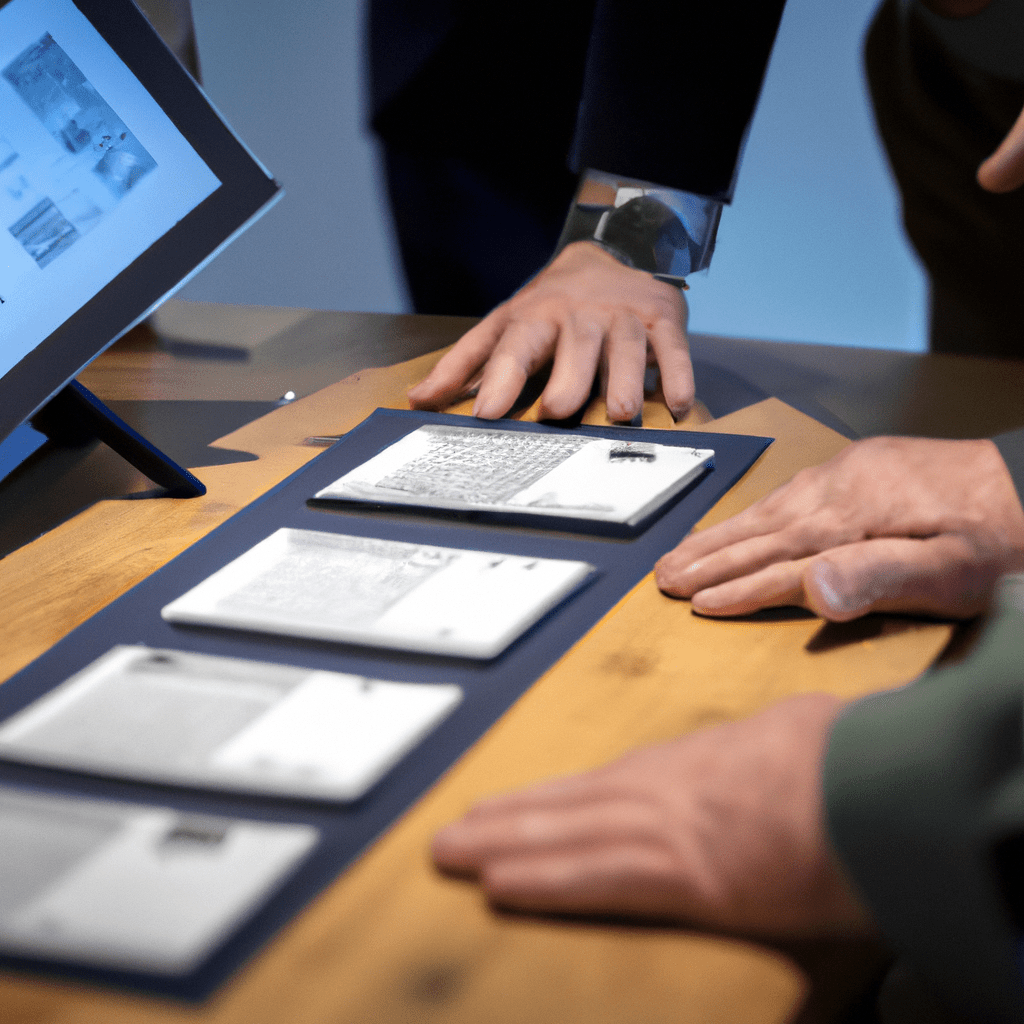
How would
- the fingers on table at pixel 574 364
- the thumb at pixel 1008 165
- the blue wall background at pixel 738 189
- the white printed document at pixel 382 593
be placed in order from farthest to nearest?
the blue wall background at pixel 738 189, the fingers on table at pixel 574 364, the thumb at pixel 1008 165, the white printed document at pixel 382 593

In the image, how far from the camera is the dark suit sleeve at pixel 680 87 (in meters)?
1.18

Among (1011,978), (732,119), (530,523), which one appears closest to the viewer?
(1011,978)

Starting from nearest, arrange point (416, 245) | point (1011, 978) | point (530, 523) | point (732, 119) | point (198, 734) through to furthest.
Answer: point (1011, 978) → point (198, 734) → point (530, 523) → point (732, 119) → point (416, 245)

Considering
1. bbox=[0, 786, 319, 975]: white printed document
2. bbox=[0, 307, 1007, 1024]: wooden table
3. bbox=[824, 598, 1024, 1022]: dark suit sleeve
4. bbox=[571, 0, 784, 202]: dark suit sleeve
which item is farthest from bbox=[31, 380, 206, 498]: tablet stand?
bbox=[571, 0, 784, 202]: dark suit sleeve

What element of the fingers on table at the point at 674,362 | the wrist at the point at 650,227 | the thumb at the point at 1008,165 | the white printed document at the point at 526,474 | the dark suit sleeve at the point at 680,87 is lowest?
the white printed document at the point at 526,474

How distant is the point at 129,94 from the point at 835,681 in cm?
67

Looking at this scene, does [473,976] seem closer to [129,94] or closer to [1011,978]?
[1011,978]

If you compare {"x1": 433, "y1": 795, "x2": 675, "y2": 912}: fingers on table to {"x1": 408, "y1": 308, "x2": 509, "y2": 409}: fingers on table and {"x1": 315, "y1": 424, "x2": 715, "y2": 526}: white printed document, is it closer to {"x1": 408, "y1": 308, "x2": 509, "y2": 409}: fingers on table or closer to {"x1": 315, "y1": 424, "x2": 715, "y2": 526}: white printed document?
{"x1": 315, "y1": 424, "x2": 715, "y2": 526}: white printed document

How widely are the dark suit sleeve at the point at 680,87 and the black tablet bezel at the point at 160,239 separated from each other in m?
0.52

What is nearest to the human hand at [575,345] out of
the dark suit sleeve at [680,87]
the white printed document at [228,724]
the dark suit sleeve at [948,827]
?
the dark suit sleeve at [680,87]

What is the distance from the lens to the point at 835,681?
0.53 metres

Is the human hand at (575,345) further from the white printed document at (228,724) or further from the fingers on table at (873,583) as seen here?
the white printed document at (228,724)

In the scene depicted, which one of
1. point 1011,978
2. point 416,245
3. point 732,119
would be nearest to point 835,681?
point 1011,978

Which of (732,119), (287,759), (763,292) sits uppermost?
(732,119)
